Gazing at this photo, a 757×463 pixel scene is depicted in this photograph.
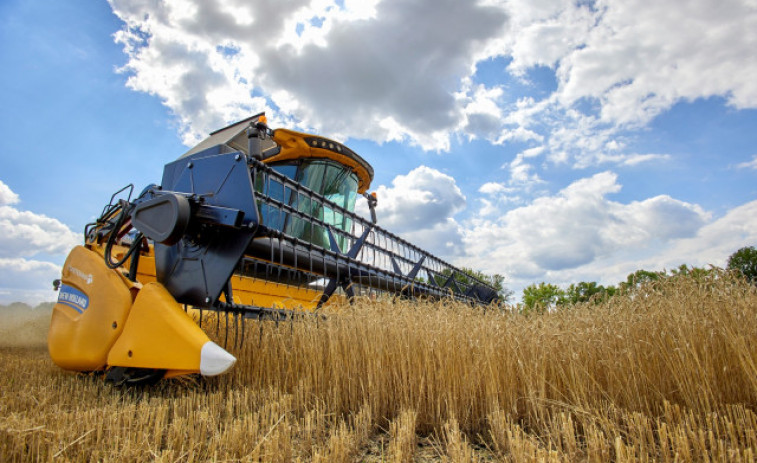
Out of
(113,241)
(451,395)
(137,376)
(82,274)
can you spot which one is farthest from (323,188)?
(451,395)

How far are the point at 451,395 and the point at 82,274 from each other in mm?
3057

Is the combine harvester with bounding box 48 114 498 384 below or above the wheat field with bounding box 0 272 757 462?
above

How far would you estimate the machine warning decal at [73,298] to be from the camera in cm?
320

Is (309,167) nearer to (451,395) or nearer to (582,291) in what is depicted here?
(451,395)

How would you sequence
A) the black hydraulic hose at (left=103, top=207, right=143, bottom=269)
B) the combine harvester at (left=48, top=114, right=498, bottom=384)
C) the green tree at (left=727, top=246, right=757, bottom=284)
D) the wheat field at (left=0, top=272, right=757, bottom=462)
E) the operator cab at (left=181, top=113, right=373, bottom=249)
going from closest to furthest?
1. the wheat field at (left=0, top=272, right=757, bottom=462)
2. the combine harvester at (left=48, top=114, right=498, bottom=384)
3. the black hydraulic hose at (left=103, top=207, right=143, bottom=269)
4. the operator cab at (left=181, top=113, right=373, bottom=249)
5. the green tree at (left=727, top=246, right=757, bottom=284)

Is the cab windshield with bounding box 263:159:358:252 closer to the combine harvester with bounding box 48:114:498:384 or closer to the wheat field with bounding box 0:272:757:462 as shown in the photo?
the combine harvester with bounding box 48:114:498:384

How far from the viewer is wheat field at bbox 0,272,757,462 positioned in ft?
5.65

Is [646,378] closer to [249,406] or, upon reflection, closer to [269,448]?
[269,448]

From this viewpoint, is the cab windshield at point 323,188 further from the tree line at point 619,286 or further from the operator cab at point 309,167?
the tree line at point 619,286

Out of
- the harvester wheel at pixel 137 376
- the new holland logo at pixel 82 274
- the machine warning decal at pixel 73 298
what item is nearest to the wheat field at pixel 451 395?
the harvester wheel at pixel 137 376

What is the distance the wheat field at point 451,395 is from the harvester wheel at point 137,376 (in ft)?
0.23

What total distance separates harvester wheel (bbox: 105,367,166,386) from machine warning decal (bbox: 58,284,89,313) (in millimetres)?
732

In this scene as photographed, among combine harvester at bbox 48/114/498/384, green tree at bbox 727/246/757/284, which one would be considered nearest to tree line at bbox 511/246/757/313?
green tree at bbox 727/246/757/284

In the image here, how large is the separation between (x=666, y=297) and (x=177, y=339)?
3.10 metres
